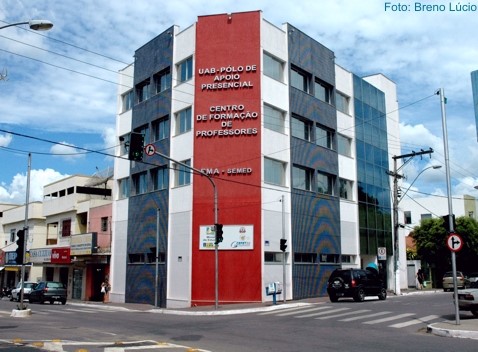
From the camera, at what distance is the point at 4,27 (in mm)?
13609

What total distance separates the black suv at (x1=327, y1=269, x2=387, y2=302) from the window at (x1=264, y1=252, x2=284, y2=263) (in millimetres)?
4033

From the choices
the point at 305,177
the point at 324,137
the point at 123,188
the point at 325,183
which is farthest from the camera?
the point at 123,188

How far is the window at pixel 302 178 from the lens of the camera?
3309cm

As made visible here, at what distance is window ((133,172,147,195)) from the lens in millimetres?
36156

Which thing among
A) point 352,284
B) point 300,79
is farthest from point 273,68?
point 352,284

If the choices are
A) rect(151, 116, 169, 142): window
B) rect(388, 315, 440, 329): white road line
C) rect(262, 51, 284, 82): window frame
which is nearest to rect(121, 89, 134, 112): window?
rect(151, 116, 169, 142): window

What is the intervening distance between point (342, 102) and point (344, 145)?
3.44m

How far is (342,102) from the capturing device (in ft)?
131

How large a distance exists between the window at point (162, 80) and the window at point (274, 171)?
9.03 m

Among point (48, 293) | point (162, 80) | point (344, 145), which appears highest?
point (162, 80)

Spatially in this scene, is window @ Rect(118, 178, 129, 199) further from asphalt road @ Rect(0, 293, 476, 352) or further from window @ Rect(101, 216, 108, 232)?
asphalt road @ Rect(0, 293, 476, 352)

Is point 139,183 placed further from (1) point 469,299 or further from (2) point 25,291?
(1) point 469,299

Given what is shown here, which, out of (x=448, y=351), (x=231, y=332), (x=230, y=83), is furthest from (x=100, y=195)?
(x=448, y=351)

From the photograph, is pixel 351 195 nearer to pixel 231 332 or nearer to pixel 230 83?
pixel 230 83
